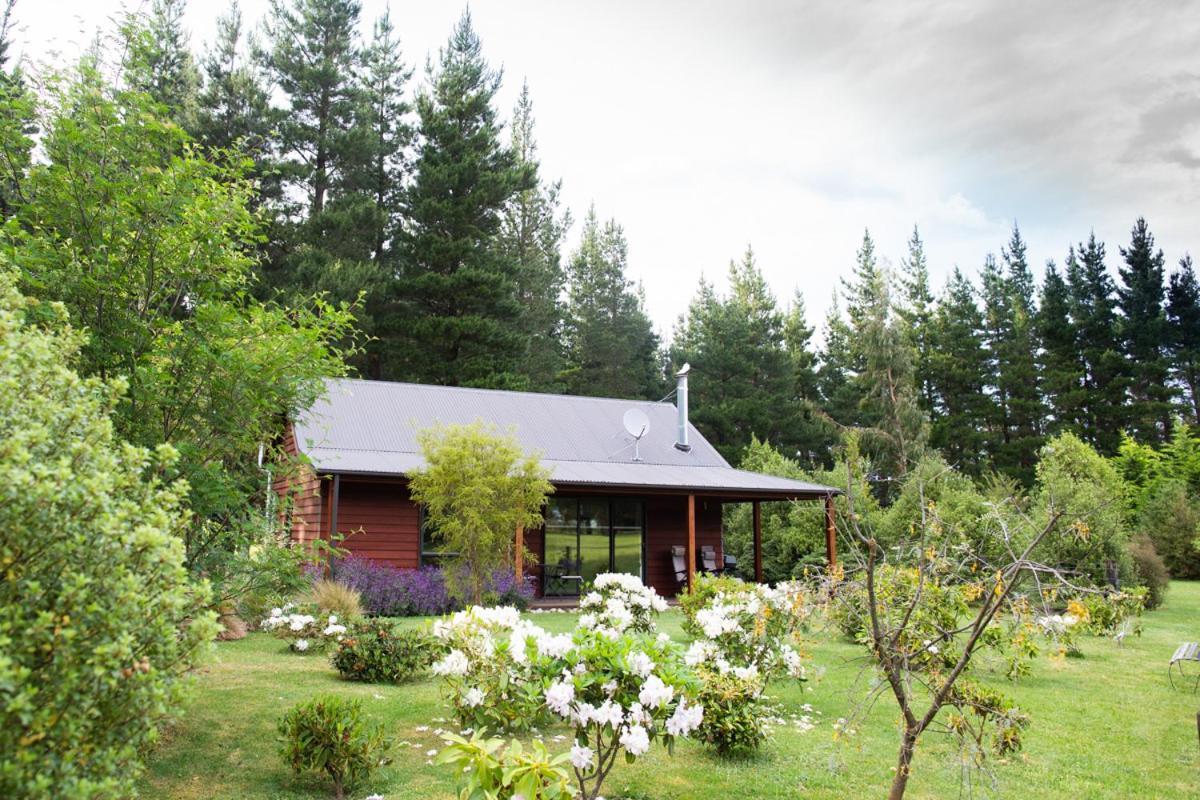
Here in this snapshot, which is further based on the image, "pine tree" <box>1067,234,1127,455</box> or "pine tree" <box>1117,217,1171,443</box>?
"pine tree" <box>1067,234,1127,455</box>

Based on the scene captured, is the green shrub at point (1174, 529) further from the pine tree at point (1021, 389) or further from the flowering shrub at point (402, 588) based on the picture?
the flowering shrub at point (402, 588)

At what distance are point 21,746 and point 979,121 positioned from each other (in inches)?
668

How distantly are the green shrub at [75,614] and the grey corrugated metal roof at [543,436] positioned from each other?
10875 mm

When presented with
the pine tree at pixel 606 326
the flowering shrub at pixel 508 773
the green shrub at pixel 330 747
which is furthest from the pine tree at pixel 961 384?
the flowering shrub at pixel 508 773

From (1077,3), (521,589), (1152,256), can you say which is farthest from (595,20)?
(1152,256)

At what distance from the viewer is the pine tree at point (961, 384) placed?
35312mm

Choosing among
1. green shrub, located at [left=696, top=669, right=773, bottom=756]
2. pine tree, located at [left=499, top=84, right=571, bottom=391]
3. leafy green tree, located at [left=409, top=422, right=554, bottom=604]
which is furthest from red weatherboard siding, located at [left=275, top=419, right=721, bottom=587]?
pine tree, located at [left=499, top=84, right=571, bottom=391]

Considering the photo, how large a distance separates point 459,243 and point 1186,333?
37.5m

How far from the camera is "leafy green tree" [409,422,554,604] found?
1005cm

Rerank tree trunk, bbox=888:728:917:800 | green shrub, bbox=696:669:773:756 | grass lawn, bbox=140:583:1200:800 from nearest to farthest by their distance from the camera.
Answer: tree trunk, bbox=888:728:917:800 → grass lawn, bbox=140:583:1200:800 → green shrub, bbox=696:669:773:756

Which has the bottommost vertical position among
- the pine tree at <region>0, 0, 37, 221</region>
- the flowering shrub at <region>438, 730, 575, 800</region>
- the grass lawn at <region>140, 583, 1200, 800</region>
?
the grass lawn at <region>140, 583, 1200, 800</region>

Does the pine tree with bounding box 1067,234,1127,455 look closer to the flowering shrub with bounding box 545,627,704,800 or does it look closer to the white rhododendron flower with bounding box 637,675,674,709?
the flowering shrub with bounding box 545,627,704,800

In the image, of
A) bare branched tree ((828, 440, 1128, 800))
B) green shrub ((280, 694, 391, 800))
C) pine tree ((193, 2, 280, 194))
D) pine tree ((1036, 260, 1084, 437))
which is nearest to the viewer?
bare branched tree ((828, 440, 1128, 800))

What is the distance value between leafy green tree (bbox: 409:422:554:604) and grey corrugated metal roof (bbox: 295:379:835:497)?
3046 mm
